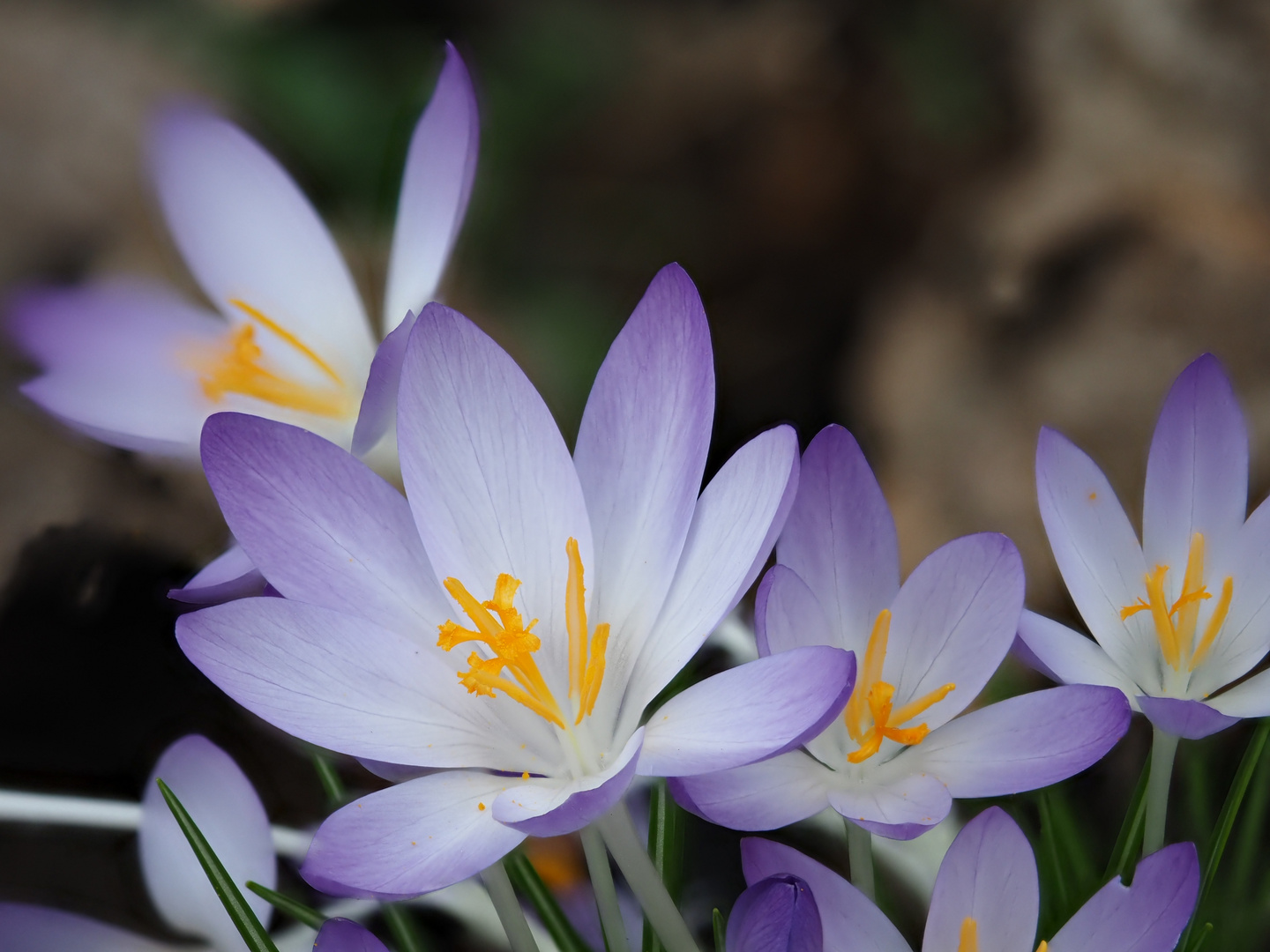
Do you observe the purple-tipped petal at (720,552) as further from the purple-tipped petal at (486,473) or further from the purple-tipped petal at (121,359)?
the purple-tipped petal at (121,359)

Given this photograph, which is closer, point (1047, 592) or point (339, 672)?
point (339, 672)

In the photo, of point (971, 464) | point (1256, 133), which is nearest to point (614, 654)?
point (971, 464)

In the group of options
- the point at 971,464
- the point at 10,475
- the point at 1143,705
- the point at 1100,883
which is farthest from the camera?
the point at 971,464

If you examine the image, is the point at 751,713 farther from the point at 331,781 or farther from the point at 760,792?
the point at 331,781

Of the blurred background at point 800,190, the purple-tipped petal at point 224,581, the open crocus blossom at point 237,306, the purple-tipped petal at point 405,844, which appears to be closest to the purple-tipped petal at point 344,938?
the purple-tipped petal at point 405,844

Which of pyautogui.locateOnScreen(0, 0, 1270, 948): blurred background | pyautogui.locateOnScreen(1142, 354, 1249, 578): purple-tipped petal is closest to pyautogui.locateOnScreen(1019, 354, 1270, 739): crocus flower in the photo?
pyautogui.locateOnScreen(1142, 354, 1249, 578): purple-tipped petal

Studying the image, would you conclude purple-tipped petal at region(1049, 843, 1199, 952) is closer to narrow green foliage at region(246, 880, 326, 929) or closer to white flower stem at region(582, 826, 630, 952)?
white flower stem at region(582, 826, 630, 952)

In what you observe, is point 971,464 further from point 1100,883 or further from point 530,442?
point 530,442
